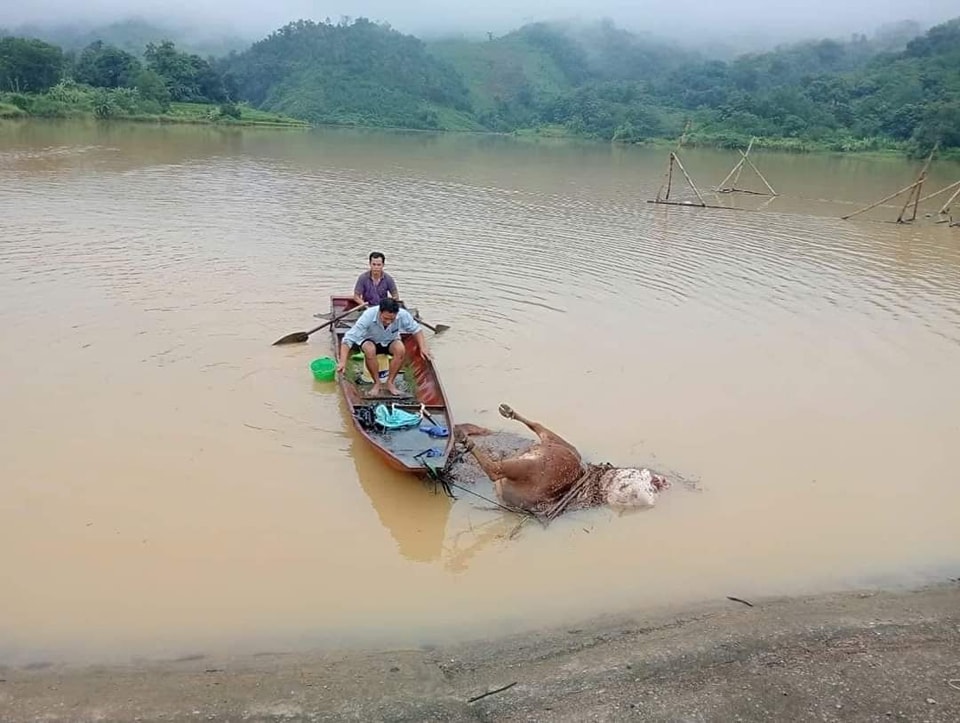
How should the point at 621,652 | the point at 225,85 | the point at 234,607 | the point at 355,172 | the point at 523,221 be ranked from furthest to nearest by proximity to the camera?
the point at 225,85 < the point at 355,172 < the point at 523,221 < the point at 234,607 < the point at 621,652

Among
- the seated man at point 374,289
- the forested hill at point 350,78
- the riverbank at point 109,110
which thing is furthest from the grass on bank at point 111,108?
the seated man at point 374,289

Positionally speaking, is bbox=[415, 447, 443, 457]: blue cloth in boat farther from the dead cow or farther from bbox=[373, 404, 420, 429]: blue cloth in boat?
bbox=[373, 404, 420, 429]: blue cloth in boat

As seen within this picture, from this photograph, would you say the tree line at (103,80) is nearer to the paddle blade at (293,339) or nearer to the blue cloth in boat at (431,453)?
the paddle blade at (293,339)

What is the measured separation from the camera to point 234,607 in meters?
4.92

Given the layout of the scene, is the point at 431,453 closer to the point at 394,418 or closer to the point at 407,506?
the point at 407,506

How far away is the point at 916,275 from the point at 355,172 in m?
19.2

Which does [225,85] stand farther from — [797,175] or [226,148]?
[797,175]

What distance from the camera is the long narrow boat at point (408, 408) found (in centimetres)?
612

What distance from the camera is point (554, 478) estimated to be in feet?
19.9

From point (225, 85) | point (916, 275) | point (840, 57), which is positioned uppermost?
point (840, 57)

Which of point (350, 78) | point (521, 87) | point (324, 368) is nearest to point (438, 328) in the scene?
point (324, 368)

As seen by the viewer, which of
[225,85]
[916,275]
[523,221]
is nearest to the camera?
[916,275]

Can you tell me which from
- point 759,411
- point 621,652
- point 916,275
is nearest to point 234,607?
point 621,652

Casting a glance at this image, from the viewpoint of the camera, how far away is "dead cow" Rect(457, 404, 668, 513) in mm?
5977
